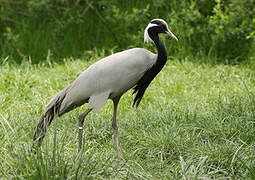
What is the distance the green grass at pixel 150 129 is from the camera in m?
3.74

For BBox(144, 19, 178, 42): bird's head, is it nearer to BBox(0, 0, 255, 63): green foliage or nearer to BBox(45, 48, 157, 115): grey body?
BBox(45, 48, 157, 115): grey body

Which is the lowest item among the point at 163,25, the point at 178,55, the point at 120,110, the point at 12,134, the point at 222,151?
the point at 178,55

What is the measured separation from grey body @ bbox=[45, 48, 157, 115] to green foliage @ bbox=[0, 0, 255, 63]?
3.73 meters

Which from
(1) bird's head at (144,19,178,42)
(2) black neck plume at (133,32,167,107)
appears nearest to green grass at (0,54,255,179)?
(2) black neck plume at (133,32,167,107)

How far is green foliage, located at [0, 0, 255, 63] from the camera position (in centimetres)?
825

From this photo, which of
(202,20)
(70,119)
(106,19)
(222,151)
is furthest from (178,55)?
(222,151)

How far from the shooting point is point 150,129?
502 cm

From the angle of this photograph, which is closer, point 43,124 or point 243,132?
point 43,124

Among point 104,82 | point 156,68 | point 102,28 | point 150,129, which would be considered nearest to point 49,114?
point 104,82

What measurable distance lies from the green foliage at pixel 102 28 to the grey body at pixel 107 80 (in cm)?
373

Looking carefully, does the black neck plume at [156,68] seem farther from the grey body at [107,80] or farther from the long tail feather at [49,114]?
the long tail feather at [49,114]

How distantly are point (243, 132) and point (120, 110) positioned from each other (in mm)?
1316

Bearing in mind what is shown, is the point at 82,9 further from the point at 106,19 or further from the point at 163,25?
the point at 163,25

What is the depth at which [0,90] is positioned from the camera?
644 centimetres
